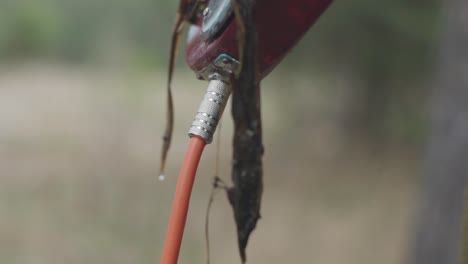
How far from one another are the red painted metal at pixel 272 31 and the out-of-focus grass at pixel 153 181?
92.0 inches

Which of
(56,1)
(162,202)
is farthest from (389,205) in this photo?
(56,1)

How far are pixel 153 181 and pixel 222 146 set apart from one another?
652 millimetres

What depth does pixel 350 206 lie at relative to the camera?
148 inches

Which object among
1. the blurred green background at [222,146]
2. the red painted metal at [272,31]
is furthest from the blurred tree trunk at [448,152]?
the red painted metal at [272,31]

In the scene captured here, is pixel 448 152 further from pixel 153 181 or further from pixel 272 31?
pixel 153 181

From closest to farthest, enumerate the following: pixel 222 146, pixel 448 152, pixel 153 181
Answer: pixel 448 152
pixel 153 181
pixel 222 146

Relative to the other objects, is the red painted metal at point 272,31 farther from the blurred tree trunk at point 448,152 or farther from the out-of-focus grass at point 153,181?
the out-of-focus grass at point 153,181

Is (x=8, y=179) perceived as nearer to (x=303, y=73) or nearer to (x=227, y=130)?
(x=227, y=130)

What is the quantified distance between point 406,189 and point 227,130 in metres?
1.09

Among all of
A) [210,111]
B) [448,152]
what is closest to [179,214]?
[210,111]

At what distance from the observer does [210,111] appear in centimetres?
43

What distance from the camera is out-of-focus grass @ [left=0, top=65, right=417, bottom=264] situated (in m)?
3.21

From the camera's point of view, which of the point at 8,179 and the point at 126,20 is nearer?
the point at 8,179

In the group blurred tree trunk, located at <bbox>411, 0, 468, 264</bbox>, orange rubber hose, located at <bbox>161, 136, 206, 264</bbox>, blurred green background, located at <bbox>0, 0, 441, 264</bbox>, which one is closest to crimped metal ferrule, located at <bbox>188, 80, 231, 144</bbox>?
Answer: orange rubber hose, located at <bbox>161, 136, 206, 264</bbox>
